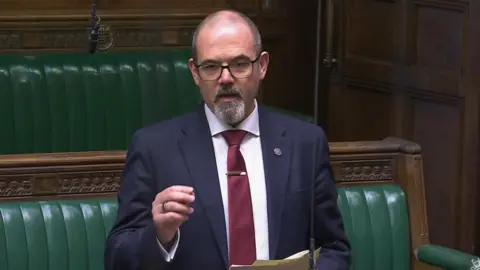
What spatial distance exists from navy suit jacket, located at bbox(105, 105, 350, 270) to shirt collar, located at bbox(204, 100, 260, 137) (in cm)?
2

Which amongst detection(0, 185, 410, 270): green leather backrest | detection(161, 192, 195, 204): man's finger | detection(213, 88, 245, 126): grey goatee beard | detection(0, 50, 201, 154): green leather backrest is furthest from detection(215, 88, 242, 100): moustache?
detection(0, 50, 201, 154): green leather backrest

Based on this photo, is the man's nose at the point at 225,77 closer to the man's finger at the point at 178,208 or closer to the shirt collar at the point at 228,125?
the shirt collar at the point at 228,125

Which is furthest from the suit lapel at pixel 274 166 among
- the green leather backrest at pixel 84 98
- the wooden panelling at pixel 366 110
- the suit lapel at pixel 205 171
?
the wooden panelling at pixel 366 110

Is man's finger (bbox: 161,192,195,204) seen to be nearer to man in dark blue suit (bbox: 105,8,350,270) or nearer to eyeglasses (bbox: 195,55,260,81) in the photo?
man in dark blue suit (bbox: 105,8,350,270)

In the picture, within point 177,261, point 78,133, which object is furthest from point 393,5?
point 177,261

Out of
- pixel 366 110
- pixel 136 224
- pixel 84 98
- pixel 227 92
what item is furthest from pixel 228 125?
pixel 366 110

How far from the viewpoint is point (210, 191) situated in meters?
2.47

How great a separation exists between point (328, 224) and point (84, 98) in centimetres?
201

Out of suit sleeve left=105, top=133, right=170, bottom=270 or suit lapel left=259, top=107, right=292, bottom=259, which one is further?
suit lapel left=259, top=107, right=292, bottom=259

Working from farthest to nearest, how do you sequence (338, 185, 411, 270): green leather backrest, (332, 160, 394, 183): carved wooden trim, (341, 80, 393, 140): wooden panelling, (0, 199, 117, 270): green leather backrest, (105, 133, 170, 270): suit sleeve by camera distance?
(341, 80, 393, 140): wooden panelling, (332, 160, 394, 183): carved wooden trim, (338, 185, 411, 270): green leather backrest, (0, 199, 117, 270): green leather backrest, (105, 133, 170, 270): suit sleeve

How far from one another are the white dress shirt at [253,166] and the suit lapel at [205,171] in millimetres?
16

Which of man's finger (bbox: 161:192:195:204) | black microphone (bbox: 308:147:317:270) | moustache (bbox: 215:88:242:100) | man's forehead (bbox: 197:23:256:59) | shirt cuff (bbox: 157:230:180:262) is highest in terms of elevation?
man's forehead (bbox: 197:23:256:59)

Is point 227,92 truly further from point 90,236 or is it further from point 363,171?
point 363,171

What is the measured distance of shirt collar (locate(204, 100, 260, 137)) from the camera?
2.53 metres
